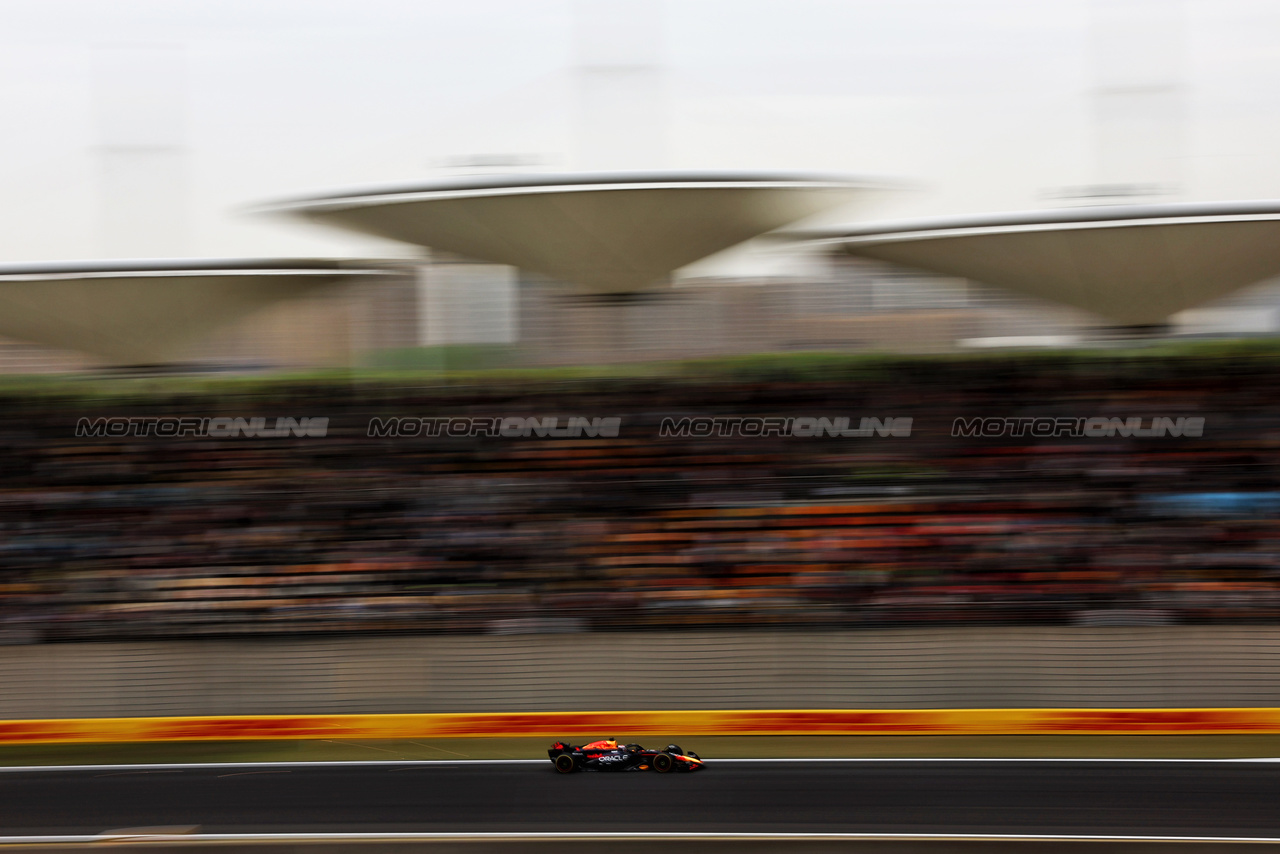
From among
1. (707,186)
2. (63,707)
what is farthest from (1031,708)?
(63,707)

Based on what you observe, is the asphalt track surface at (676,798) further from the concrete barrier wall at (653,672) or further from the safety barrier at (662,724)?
the concrete barrier wall at (653,672)

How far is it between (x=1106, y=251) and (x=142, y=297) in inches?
390

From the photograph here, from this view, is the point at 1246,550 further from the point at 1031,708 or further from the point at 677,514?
the point at 677,514

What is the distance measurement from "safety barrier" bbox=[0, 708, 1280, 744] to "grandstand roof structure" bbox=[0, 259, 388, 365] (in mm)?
4101

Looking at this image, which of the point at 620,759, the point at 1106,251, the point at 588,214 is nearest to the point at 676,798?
the point at 620,759

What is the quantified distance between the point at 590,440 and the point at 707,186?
304 cm

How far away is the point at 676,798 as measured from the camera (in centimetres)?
781

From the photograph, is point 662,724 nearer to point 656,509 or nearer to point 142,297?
point 656,509

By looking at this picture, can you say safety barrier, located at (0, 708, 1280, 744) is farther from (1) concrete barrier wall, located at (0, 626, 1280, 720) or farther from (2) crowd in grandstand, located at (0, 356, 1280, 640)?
(2) crowd in grandstand, located at (0, 356, 1280, 640)

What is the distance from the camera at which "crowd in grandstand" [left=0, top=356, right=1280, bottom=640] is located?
10219mm

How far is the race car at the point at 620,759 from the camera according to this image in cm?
781

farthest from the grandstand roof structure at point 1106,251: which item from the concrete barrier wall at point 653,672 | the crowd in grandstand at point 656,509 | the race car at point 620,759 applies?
the race car at point 620,759

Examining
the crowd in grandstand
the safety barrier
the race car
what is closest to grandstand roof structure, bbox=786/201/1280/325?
the crowd in grandstand

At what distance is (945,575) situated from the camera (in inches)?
403
